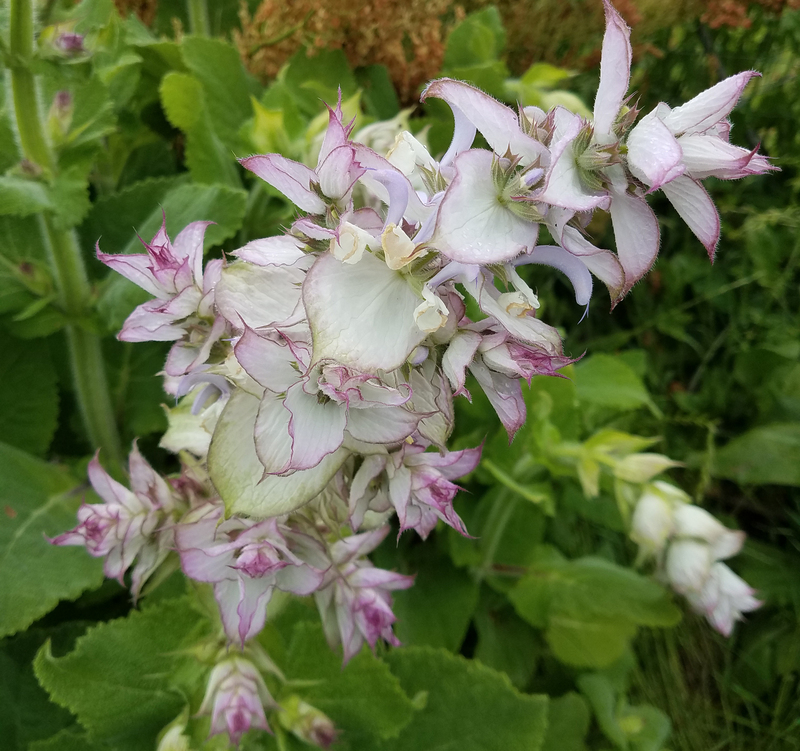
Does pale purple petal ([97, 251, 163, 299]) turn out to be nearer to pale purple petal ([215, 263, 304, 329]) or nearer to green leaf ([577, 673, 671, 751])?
pale purple petal ([215, 263, 304, 329])

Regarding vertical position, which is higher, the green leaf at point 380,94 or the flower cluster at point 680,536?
the green leaf at point 380,94

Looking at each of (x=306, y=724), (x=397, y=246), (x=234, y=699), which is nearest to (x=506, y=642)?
(x=306, y=724)

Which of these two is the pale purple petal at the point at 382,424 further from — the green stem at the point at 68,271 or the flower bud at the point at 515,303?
the green stem at the point at 68,271

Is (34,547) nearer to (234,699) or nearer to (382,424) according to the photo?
(234,699)

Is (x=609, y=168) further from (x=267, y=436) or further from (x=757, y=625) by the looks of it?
(x=757, y=625)

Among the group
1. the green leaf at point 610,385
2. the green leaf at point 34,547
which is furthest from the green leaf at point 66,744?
the green leaf at point 610,385

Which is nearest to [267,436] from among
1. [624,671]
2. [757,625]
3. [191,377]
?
[191,377]

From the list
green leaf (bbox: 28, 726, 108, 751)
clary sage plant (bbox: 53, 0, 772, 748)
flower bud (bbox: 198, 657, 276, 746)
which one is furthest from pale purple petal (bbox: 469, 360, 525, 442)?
green leaf (bbox: 28, 726, 108, 751)

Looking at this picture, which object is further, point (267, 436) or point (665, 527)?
point (665, 527)
